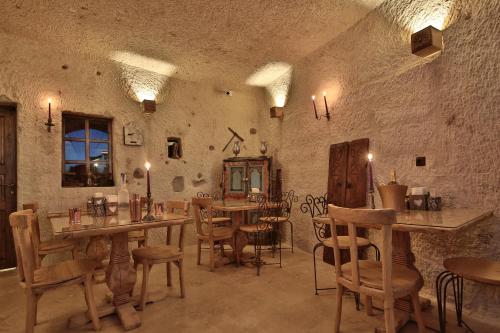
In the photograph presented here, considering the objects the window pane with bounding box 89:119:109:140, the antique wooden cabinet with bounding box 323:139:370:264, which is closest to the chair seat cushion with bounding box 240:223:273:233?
the antique wooden cabinet with bounding box 323:139:370:264

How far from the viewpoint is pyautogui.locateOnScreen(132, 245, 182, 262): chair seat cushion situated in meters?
2.36

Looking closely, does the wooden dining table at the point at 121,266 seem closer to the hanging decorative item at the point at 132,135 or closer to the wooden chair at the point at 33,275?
the wooden chair at the point at 33,275

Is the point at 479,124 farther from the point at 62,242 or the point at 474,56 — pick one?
the point at 62,242

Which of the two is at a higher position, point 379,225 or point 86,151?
point 86,151

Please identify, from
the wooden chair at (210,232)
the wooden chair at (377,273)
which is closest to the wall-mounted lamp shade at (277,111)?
the wooden chair at (210,232)

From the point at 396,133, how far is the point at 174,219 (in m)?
2.21

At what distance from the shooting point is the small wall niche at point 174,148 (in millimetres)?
4457

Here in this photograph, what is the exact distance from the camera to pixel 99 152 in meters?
3.96

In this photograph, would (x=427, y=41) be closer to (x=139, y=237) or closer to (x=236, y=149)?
(x=236, y=149)

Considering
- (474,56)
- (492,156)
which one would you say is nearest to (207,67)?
(474,56)

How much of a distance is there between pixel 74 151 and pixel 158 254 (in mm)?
2271

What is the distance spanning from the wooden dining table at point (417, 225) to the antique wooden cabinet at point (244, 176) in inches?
92.4

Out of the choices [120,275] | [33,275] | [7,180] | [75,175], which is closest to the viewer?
[33,275]

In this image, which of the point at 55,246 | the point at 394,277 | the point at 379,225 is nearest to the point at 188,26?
the point at 55,246
